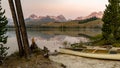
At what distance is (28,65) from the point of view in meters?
20.2

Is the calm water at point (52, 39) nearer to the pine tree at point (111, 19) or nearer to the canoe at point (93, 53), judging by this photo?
the canoe at point (93, 53)

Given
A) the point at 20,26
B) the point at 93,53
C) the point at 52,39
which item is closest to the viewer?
the point at 20,26

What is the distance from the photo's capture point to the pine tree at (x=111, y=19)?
40625mm

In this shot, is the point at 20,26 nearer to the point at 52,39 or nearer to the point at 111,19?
the point at 111,19

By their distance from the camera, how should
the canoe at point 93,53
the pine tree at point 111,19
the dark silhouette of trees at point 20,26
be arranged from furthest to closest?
1. the pine tree at point 111,19
2. the canoe at point 93,53
3. the dark silhouette of trees at point 20,26

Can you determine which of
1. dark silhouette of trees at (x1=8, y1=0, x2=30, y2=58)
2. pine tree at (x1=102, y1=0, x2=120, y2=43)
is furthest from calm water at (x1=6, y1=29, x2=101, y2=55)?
dark silhouette of trees at (x1=8, y1=0, x2=30, y2=58)

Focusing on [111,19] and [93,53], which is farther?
[111,19]

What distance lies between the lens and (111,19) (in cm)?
4072

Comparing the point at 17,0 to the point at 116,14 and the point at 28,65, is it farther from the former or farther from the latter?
the point at 116,14

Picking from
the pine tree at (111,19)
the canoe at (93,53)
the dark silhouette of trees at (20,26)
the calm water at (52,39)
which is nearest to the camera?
the dark silhouette of trees at (20,26)

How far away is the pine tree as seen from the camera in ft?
133

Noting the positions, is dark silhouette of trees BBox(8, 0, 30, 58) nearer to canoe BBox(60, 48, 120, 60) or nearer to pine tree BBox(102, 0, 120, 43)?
canoe BBox(60, 48, 120, 60)

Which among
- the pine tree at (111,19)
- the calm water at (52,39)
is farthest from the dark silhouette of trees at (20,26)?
the pine tree at (111,19)

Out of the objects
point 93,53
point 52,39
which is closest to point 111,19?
point 93,53
